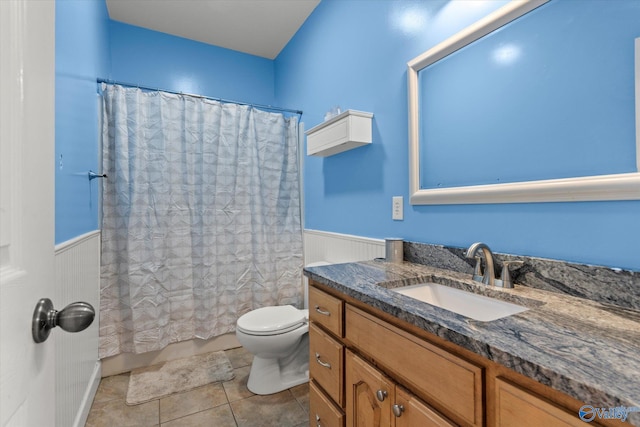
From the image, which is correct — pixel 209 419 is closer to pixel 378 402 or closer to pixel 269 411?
pixel 269 411

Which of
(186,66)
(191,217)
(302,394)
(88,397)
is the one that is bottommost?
(302,394)

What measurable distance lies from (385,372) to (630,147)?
90cm

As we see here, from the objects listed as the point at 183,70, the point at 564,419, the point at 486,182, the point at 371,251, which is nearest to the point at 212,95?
the point at 183,70

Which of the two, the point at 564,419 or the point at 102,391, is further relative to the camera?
the point at 102,391

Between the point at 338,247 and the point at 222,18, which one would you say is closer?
the point at 338,247

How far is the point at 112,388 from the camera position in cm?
188

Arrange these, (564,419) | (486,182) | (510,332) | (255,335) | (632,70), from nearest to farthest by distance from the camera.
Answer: (564,419) < (510,332) < (632,70) < (486,182) < (255,335)

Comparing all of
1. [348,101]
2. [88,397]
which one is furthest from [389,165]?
[88,397]

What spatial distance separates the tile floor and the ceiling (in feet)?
8.85

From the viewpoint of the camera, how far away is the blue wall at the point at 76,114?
1.18m

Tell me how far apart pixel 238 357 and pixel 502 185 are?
2113 mm

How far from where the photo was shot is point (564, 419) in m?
0.48

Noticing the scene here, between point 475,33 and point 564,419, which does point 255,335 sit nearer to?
point 564,419

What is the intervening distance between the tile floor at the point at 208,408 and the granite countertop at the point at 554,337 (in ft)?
3.59
